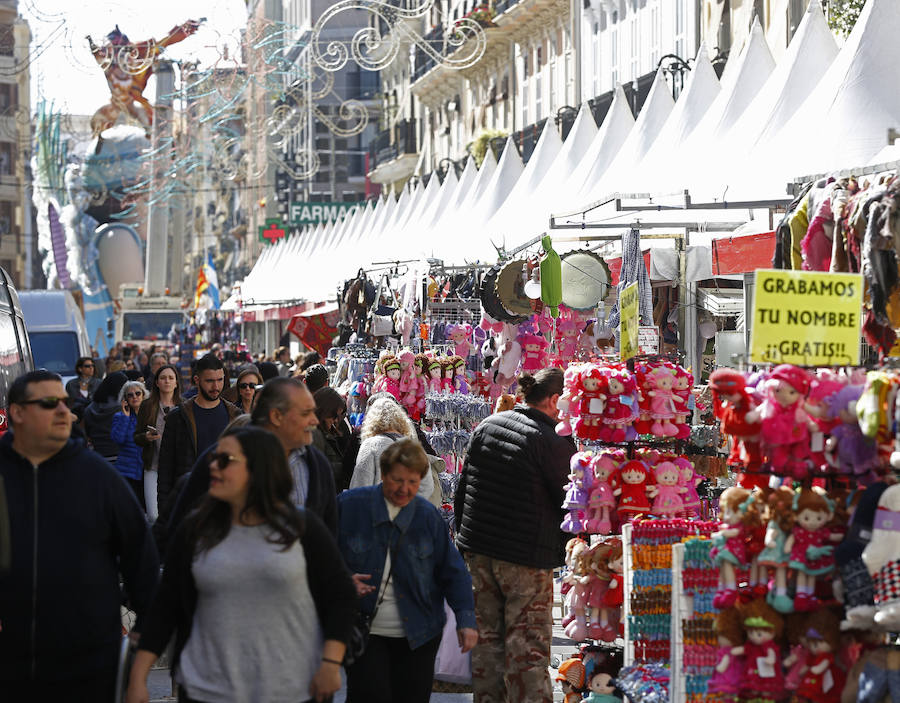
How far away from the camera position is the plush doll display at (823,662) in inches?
209

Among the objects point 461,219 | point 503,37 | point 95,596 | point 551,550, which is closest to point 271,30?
point 461,219

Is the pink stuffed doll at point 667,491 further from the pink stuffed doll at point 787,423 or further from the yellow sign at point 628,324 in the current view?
the pink stuffed doll at point 787,423

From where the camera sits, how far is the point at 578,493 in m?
7.62

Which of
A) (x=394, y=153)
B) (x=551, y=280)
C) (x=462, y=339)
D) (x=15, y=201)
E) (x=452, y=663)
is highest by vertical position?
(x=15, y=201)

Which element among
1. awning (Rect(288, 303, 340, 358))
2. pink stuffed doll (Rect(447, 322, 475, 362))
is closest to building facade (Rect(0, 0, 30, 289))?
awning (Rect(288, 303, 340, 358))

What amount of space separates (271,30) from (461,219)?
345 inches

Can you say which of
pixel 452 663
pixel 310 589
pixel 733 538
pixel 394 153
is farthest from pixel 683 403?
pixel 394 153

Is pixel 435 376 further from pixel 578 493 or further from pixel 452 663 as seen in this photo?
pixel 578 493

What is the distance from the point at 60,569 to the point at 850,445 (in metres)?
2.60

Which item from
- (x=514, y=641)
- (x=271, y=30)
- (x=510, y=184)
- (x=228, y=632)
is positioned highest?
(x=271, y=30)

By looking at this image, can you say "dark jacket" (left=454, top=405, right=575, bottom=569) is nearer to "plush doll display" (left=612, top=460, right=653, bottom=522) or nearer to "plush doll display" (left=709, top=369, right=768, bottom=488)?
"plush doll display" (left=612, top=460, right=653, bottom=522)

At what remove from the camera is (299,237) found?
1634 inches

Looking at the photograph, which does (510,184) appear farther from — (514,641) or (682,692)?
(682,692)

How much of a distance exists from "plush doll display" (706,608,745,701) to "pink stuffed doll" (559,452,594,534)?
6.63 feet
